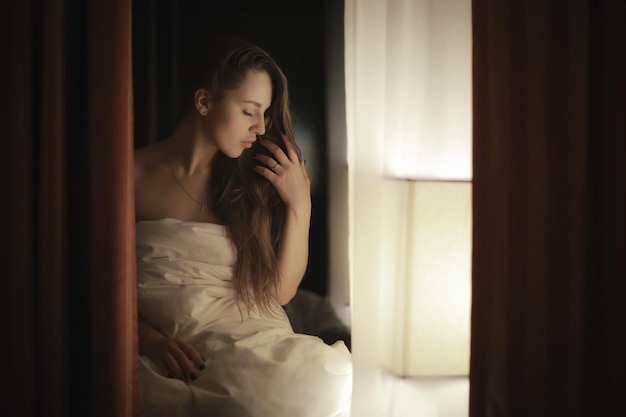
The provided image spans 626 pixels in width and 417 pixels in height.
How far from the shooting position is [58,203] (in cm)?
119

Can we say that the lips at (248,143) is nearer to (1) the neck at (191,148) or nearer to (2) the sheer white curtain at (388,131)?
(1) the neck at (191,148)

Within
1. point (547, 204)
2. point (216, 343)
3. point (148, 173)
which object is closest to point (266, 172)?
point (148, 173)

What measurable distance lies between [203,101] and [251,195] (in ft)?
0.81

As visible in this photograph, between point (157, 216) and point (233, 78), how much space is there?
14.5 inches

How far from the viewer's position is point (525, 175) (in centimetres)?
131

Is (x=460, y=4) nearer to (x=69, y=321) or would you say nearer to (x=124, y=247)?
(x=124, y=247)

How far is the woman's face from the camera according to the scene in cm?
130

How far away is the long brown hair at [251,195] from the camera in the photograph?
4.26ft

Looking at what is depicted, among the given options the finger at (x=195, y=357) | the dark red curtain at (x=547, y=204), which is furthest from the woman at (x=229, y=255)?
the dark red curtain at (x=547, y=204)

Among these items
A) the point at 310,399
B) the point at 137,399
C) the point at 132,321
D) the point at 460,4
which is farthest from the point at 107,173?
the point at 460,4

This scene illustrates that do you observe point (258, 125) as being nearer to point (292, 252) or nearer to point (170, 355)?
point (292, 252)

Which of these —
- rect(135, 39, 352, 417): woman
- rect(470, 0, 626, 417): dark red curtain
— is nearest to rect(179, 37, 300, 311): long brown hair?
rect(135, 39, 352, 417): woman

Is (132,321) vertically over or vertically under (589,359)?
over

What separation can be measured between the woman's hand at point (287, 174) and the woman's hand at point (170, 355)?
0.41 meters
